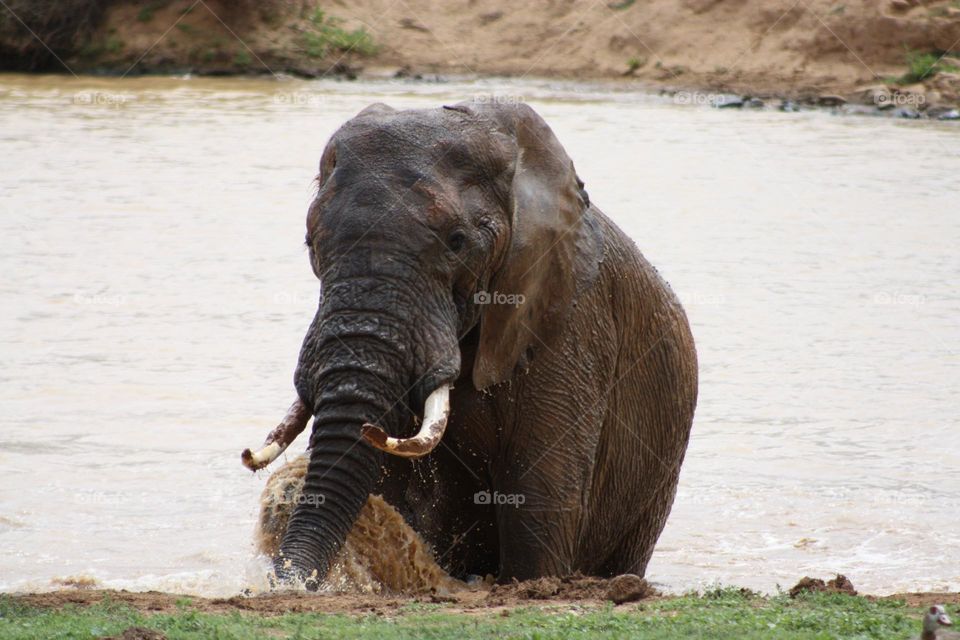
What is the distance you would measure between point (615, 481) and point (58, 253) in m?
12.5

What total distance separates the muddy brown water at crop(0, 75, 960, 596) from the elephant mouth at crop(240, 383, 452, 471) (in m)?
0.74

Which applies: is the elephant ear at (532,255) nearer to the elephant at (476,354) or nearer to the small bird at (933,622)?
the elephant at (476,354)

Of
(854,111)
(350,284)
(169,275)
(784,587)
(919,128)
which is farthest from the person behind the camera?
(854,111)

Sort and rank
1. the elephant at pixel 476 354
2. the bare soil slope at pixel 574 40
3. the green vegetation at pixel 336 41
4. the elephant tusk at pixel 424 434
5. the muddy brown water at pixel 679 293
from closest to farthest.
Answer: the elephant tusk at pixel 424 434 < the elephant at pixel 476 354 < the muddy brown water at pixel 679 293 < the bare soil slope at pixel 574 40 < the green vegetation at pixel 336 41

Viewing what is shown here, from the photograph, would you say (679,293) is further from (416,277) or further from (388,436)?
(388,436)

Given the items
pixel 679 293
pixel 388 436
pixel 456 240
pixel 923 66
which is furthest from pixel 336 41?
pixel 388 436

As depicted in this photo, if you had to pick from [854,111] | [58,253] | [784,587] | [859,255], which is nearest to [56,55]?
[854,111]

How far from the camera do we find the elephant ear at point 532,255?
685cm

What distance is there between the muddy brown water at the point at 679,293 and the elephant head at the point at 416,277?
0.99m

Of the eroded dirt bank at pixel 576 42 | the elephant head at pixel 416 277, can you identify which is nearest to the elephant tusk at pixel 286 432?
the elephant head at pixel 416 277

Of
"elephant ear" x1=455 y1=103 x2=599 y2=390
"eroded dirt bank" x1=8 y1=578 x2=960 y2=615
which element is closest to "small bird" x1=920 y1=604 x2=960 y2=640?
"eroded dirt bank" x1=8 y1=578 x2=960 y2=615

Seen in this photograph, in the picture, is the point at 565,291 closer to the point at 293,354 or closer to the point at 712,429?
the point at 712,429

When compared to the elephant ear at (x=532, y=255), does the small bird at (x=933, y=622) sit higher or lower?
lower

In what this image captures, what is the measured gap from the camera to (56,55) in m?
46.5
